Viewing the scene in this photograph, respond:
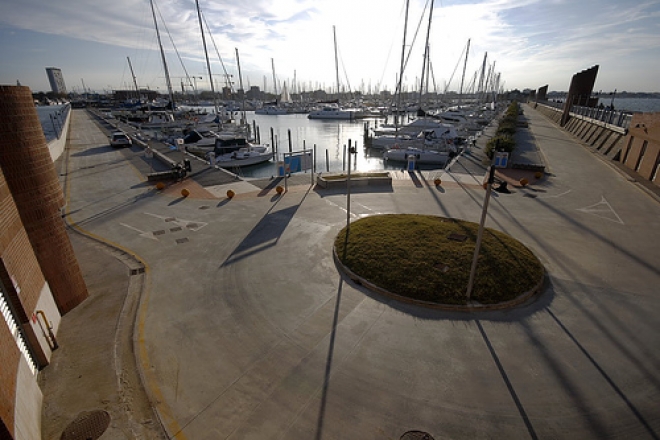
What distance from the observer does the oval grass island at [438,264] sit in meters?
9.61

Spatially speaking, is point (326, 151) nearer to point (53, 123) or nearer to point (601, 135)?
point (601, 135)

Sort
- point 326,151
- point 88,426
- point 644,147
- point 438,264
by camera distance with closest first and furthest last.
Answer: point 88,426, point 438,264, point 644,147, point 326,151

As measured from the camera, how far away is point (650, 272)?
11.3 metres

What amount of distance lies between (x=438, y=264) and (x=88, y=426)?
10.1 metres

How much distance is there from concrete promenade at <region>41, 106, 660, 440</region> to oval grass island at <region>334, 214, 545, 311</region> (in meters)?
0.45

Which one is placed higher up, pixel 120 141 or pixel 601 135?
pixel 601 135

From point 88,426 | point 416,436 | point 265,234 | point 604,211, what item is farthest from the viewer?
point 604,211

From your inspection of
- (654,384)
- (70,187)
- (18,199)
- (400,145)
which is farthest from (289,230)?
(400,145)

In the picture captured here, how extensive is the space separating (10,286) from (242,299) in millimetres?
5272

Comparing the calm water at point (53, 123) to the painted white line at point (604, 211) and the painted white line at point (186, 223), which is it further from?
the painted white line at point (604, 211)

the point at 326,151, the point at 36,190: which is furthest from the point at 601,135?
the point at 36,190

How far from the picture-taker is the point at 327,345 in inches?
315

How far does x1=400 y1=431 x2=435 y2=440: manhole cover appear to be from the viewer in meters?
5.83

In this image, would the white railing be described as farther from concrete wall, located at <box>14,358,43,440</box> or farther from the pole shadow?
the pole shadow
